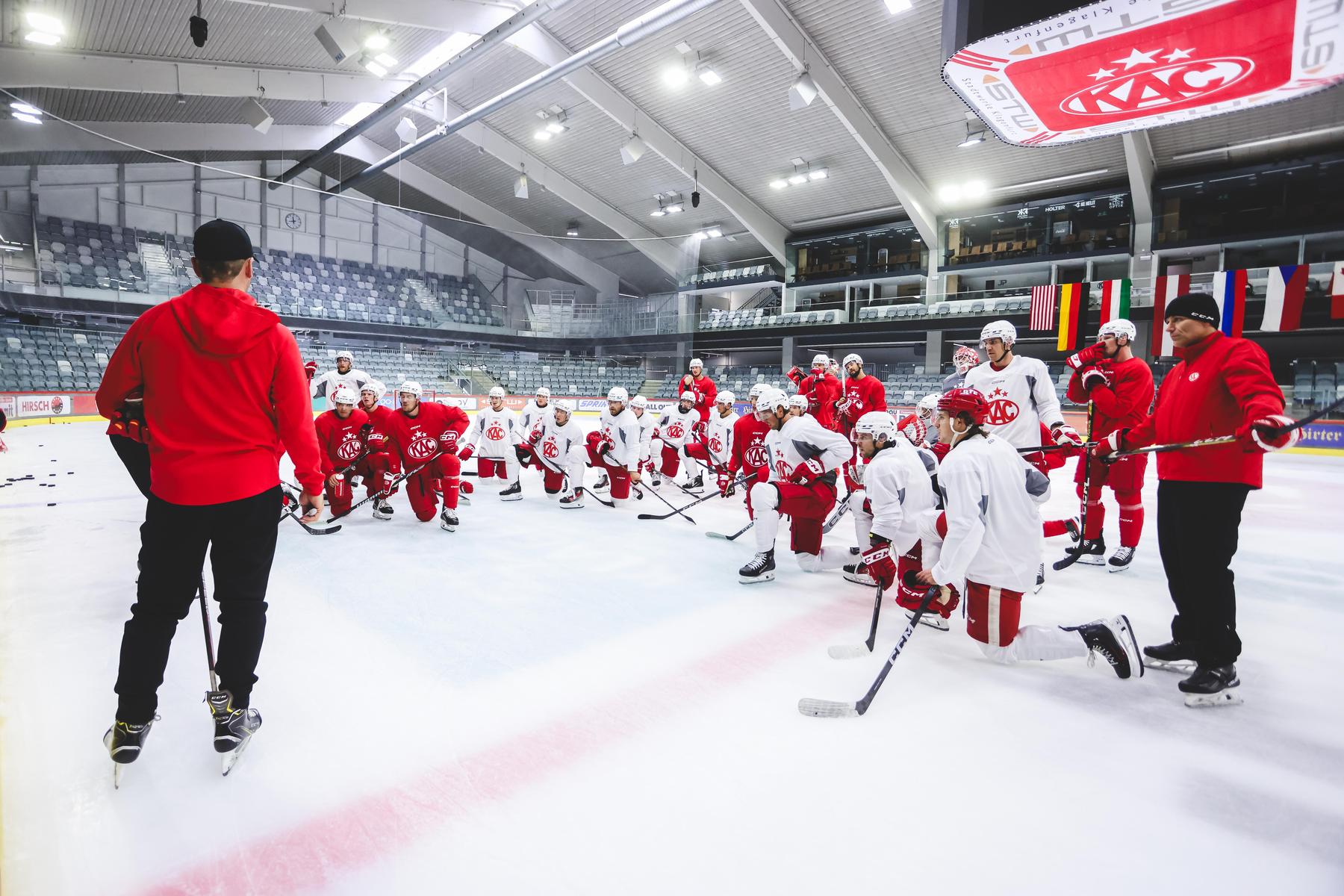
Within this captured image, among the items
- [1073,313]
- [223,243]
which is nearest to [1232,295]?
[1073,313]

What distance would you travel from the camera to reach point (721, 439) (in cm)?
760

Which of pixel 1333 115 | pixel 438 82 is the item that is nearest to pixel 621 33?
pixel 438 82

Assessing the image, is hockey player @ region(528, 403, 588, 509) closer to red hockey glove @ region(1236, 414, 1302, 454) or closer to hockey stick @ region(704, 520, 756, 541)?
hockey stick @ region(704, 520, 756, 541)

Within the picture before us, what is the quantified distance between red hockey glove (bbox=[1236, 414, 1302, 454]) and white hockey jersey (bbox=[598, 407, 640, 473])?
4879 millimetres

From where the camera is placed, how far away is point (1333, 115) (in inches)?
538

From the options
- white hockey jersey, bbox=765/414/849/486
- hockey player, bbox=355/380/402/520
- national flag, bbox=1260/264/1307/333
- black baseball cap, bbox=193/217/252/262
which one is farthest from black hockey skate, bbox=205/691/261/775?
national flag, bbox=1260/264/1307/333

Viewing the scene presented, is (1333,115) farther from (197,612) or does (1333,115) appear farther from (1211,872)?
(197,612)

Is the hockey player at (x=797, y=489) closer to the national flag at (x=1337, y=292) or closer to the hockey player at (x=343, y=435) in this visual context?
the hockey player at (x=343, y=435)

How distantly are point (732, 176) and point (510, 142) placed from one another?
21.9 feet

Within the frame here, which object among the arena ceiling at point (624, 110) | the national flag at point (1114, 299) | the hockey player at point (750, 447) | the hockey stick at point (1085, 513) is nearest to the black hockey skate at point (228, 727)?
the hockey player at point (750, 447)

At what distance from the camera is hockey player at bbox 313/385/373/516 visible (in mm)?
5305

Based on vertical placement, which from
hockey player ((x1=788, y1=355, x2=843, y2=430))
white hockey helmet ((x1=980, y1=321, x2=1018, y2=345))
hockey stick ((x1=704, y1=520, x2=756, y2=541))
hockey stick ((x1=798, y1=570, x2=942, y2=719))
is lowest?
hockey stick ((x1=798, y1=570, x2=942, y2=719))

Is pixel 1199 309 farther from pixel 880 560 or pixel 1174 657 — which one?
pixel 880 560

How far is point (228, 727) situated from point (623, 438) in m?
4.98
